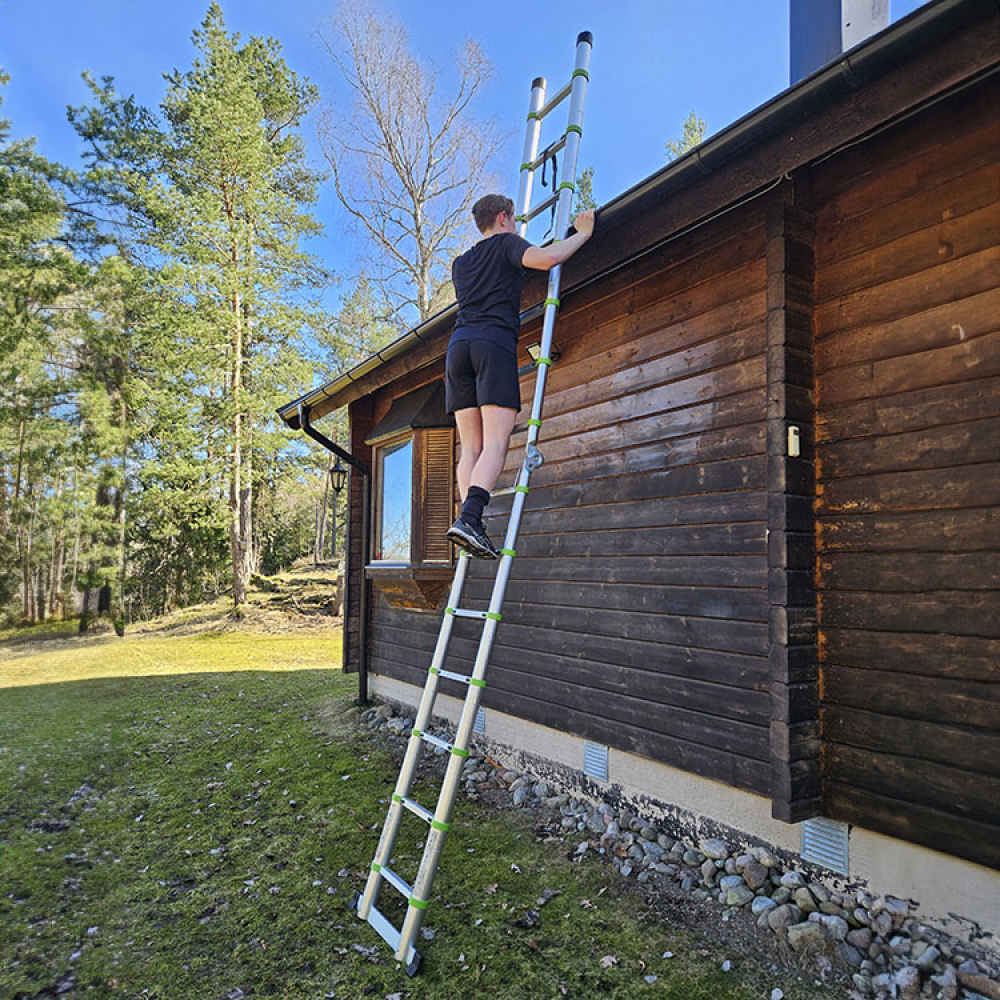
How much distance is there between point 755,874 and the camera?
2898mm

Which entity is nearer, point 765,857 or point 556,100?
point 765,857

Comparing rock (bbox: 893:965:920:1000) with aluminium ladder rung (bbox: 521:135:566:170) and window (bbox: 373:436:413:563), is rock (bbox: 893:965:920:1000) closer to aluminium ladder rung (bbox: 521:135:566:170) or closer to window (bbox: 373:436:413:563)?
aluminium ladder rung (bbox: 521:135:566:170)

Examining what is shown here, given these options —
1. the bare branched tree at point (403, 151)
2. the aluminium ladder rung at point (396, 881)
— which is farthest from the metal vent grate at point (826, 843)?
the bare branched tree at point (403, 151)

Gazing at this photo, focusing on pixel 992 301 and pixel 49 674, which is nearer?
pixel 992 301

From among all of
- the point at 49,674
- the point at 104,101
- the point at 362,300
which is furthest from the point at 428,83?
the point at 49,674

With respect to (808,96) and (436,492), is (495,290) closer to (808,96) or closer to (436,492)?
(808,96)

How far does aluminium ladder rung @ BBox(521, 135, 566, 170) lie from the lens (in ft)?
11.1

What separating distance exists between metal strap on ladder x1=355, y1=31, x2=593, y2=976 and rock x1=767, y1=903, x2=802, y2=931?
140cm

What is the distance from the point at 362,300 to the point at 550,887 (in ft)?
53.9

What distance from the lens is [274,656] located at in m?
11.7

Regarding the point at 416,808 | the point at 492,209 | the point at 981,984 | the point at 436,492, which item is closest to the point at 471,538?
the point at 416,808

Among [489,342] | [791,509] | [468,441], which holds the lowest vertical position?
[791,509]

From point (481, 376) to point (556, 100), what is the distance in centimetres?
168

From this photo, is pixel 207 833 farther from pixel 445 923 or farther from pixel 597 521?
pixel 597 521
